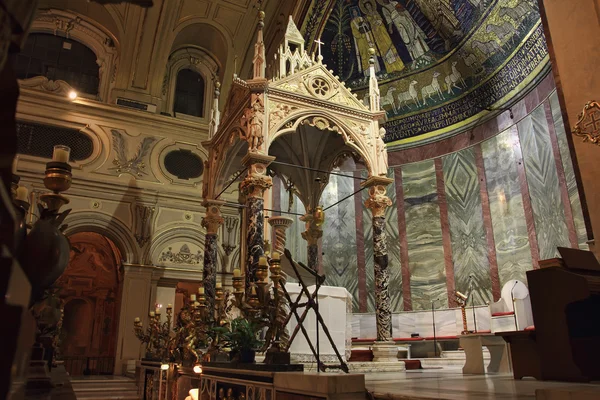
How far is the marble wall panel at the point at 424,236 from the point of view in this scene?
1277cm

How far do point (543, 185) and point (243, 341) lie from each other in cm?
841

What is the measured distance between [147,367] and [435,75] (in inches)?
442

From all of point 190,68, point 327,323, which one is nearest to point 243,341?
point 327,323

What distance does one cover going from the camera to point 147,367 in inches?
316

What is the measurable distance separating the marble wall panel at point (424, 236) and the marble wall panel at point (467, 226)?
42 centimetres

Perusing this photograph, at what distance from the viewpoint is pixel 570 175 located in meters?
9.28

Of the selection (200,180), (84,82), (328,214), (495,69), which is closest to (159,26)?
(84,82)

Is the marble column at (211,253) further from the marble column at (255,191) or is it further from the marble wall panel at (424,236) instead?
the marble wall panel at (424,236)

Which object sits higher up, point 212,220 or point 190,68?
point 190,68

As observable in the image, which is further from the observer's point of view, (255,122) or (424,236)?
(424,236)

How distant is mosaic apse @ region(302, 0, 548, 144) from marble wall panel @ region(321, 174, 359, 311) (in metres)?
2.52

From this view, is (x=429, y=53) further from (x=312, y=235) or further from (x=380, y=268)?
(x=380, y=268)

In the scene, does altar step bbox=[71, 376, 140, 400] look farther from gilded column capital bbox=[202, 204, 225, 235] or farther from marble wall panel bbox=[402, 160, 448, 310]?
marble wall panel bbox=[402, 160, 448, 310]

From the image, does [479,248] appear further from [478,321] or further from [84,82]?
[84,82]
